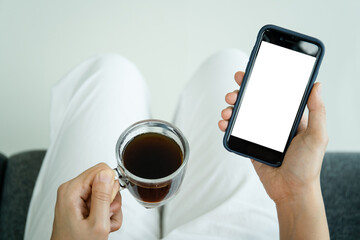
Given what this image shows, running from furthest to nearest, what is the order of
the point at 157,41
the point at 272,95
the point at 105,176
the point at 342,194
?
the point at 157,41 < the point at 342,194 < the point at 272,95 < the point at 105,176

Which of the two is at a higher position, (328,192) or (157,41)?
(157,41)

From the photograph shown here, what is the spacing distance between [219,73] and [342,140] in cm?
61

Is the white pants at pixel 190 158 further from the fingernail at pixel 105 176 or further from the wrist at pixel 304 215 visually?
the fingernail at pixel 105 176

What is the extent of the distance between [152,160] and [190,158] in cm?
20

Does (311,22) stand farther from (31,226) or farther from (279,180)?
(31,226)

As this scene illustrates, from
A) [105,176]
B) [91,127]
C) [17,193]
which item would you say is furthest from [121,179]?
[17,193]

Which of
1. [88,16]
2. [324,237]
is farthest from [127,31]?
[324,237]

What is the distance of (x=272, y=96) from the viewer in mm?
558

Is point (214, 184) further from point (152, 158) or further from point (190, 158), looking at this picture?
point (152, 158)

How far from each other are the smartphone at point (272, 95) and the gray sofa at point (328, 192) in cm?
21

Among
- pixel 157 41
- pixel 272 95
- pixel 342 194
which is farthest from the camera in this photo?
→ pixel 157 41

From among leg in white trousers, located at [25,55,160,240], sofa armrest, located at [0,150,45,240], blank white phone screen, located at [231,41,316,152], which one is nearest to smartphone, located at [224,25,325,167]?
blank white phone screen, located at [231,41,316,152]

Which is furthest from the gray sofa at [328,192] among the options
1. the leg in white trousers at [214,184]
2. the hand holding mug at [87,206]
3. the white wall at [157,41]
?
the white wall at [157,41]

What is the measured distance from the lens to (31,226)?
2.01 feet
